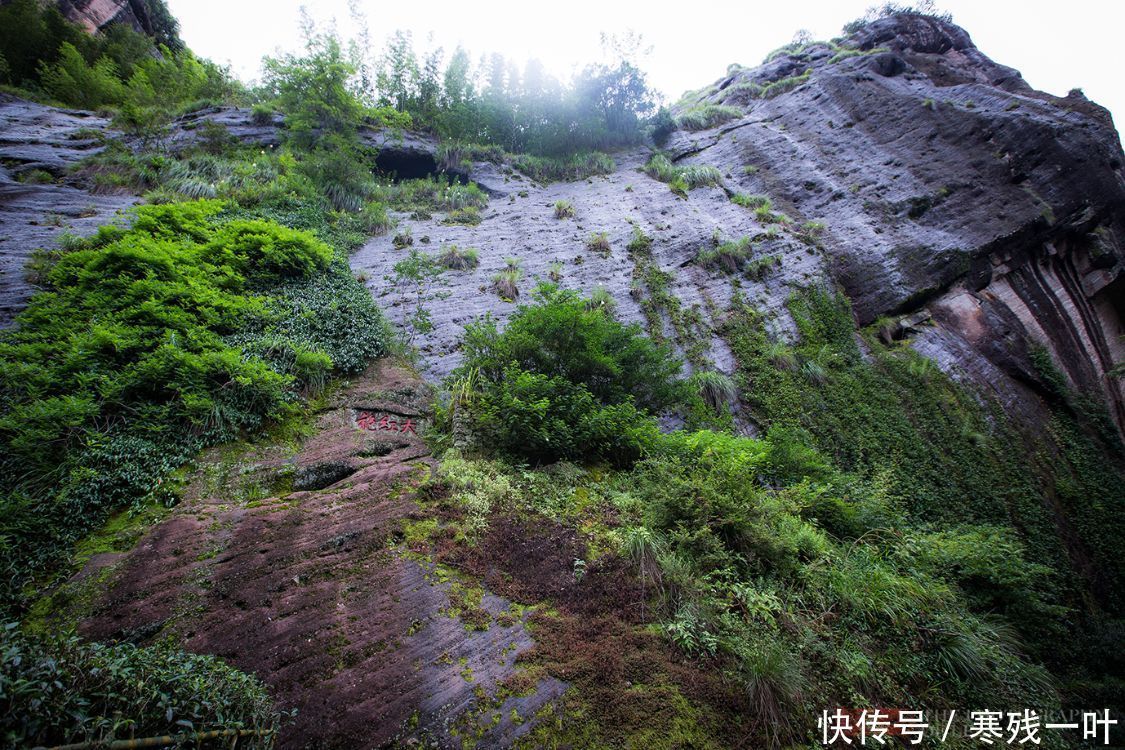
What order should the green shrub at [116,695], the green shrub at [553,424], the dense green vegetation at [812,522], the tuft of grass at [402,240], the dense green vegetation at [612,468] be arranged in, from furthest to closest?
the tuft of grass at [402,240]
the green shrub at [553,424]
the dense green vegetation at [812,522]
the dense green vegetation at [612,468]
the green shrub at [116,695]

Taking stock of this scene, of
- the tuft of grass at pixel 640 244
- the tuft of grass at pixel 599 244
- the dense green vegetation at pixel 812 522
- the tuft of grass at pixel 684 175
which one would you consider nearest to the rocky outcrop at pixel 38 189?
the dense green vegetation at pixel 812 522

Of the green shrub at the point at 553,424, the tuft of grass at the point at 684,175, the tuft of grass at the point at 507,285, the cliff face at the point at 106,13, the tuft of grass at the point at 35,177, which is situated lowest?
the green shrub at the point at 553,424

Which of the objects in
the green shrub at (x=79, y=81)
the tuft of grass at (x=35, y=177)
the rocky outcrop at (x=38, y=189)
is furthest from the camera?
the green shrub at (x=79, y=81)

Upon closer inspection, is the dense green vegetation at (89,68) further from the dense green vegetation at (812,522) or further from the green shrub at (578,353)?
the dense green vegetation at (812,522)

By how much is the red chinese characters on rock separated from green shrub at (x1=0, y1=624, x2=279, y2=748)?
3895mm

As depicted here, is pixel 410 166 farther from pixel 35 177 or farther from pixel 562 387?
pixel 562 387

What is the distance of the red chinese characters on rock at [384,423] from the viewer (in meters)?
6.82

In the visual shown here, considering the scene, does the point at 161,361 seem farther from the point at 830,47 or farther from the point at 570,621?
the point at 830,47

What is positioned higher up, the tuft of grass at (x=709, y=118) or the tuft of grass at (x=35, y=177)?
the tuft of grass at (x=709, y=118)

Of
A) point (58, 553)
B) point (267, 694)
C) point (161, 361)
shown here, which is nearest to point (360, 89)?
point (161, 361)

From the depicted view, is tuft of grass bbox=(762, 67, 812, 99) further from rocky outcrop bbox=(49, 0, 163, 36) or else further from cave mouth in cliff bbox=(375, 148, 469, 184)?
rocky outcrop bbox=(49, 0, 163, 36)

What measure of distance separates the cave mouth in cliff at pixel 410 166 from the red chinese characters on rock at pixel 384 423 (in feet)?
40.5

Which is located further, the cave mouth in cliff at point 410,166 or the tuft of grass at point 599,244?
the cave mouth in cliff at point 410,166

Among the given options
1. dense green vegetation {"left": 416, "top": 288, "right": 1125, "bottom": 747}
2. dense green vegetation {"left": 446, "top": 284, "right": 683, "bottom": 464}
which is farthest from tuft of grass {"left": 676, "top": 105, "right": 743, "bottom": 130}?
dense green vegetation {"left": 446, "top": 284, "right": 683, "bottom": 464}
